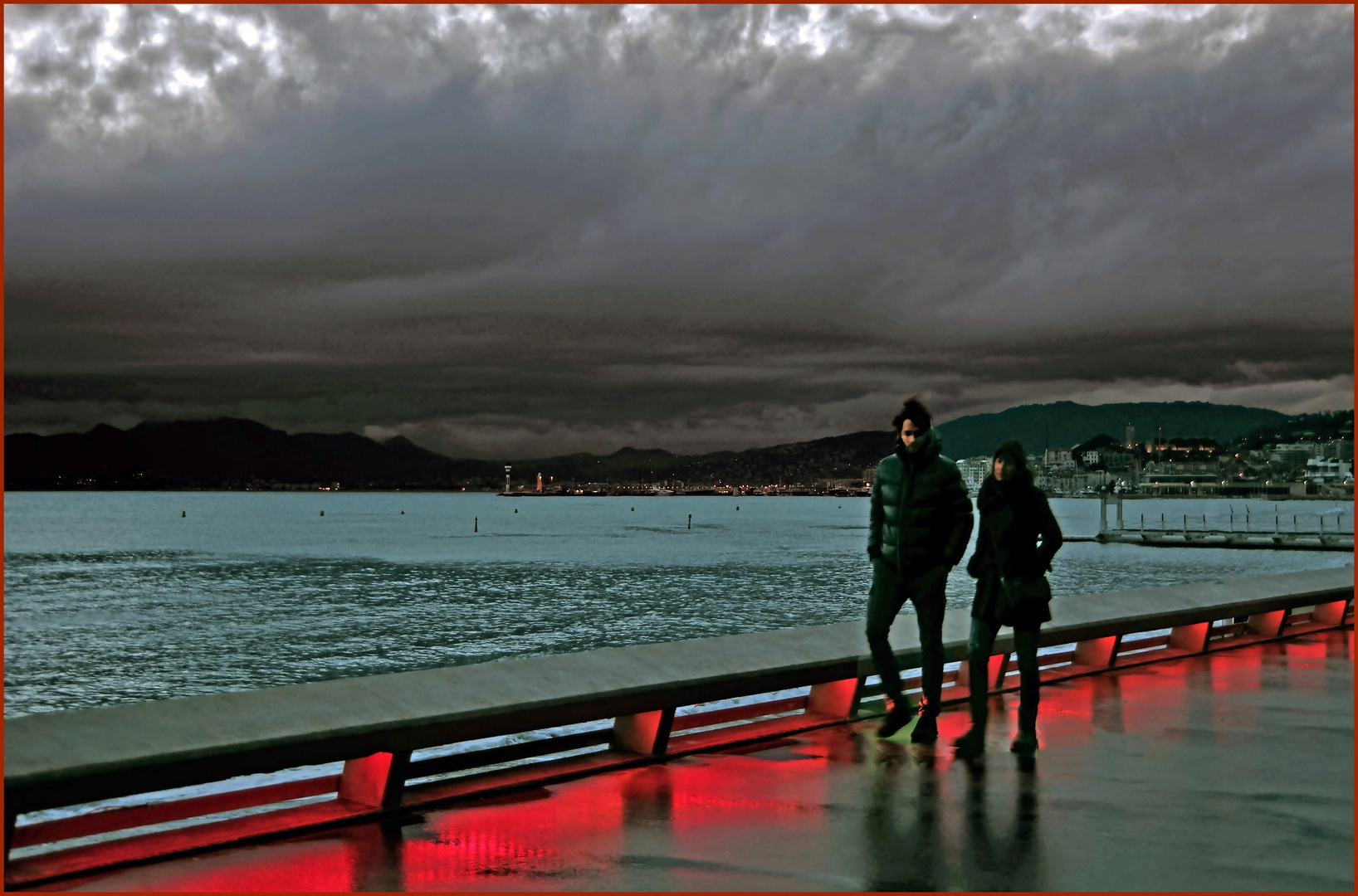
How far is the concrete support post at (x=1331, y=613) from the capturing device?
581 inches

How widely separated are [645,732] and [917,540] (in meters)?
1.98

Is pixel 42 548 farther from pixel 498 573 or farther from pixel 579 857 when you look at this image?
pixel 579 857

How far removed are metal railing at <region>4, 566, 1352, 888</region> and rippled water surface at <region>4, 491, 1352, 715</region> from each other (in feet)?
93.9

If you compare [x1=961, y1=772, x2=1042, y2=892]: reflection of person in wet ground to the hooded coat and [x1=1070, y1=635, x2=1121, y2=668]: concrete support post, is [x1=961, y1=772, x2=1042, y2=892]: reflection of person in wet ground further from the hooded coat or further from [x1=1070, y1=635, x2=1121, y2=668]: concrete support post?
[x1=1070, y1=635, x2=1121, y2=668]: concrete support post

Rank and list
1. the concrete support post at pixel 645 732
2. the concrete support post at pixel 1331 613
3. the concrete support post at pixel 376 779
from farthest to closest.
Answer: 1. the concrete support post at pixel 1331 613
2. the concrete support post at pixel 645 732
3. the concrete support post at pixel 376 779

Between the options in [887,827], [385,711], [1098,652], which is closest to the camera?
[887,827]

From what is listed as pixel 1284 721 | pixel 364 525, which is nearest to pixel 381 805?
pixel 1284 721

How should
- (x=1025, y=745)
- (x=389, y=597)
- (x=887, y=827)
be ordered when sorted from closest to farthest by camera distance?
(x=887, y=827) < (x=1025, y=745) < (x=389, y=597)

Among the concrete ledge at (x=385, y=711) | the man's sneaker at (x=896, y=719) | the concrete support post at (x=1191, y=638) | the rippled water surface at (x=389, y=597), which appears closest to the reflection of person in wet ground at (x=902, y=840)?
the man's sneaker at (x=896, y=719)

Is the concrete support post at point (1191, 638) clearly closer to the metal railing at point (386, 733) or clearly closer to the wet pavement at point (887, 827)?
the metal railing at point (386, 733)

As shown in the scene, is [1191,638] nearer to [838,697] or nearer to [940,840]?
[838,697]

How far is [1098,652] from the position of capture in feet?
35.0

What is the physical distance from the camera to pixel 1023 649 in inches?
288

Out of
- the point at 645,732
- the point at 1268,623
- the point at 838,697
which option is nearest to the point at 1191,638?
the point at 1268,623
